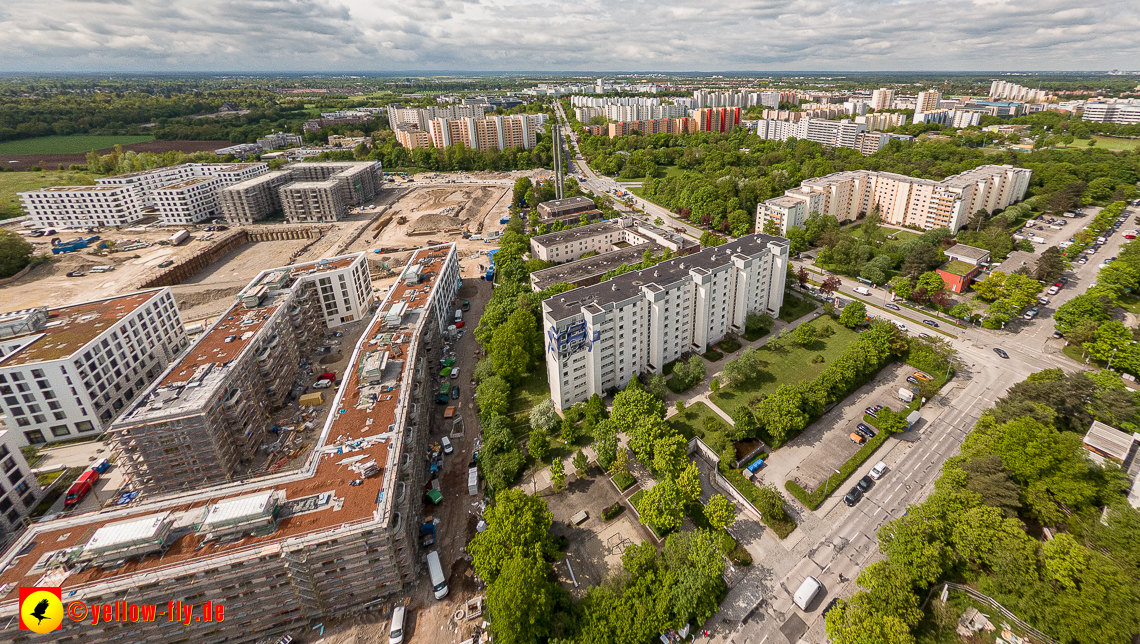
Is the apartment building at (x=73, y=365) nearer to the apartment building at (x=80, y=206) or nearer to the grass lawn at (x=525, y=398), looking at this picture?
the grass lawn at (x=525, y=398)

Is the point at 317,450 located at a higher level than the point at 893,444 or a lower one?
higher

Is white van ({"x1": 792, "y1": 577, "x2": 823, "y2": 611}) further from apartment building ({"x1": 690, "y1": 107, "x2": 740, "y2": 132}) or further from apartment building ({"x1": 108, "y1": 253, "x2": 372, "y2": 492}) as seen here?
apartment building ({"x1": 690, "y1": 107, "x2": 740, "y2": 132})

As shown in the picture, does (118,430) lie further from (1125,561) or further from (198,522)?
(1125,561)

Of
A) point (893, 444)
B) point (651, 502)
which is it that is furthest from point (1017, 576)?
point (651, 502)

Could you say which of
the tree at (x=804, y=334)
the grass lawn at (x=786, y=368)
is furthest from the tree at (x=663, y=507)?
the tree at (x=804, y=334)

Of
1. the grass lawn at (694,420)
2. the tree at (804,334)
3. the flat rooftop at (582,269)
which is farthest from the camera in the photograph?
the flat rooftop at (582,269)

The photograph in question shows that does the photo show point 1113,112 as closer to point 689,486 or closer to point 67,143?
point 689,486
